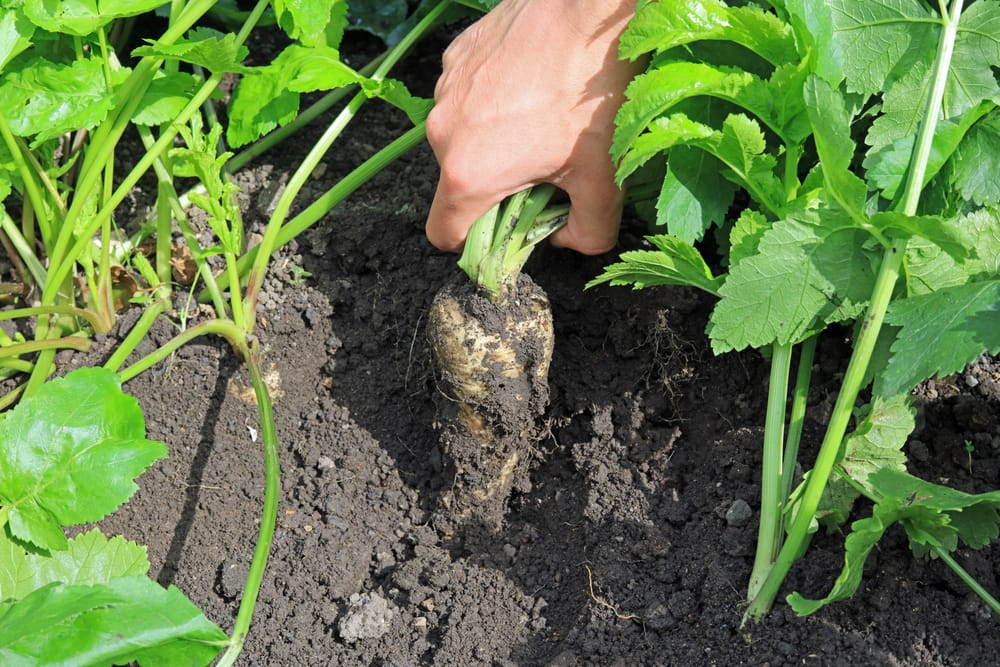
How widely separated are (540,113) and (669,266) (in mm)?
389

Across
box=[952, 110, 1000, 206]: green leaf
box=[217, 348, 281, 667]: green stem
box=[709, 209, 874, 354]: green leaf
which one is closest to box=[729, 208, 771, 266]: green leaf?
box=[709, 209, 874, 354]: green leaf

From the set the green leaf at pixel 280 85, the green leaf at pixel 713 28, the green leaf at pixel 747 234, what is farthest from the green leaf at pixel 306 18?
the green leaf at pixel 747 234

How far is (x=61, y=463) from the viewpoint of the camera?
1.61 m

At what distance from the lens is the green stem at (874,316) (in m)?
1.45

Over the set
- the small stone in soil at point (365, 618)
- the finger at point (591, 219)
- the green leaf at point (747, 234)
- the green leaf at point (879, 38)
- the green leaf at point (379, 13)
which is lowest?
the small stone in soil at point (365, 618)

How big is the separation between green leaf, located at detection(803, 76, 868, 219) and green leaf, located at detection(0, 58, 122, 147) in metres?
1.35

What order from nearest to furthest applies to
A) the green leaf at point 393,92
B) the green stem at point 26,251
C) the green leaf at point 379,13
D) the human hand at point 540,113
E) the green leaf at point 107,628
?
the green leaf at point 107,628 < the human hand at point 540,113 < the green leaf at point 393,92 < the green stem at point 26,251 < the green leaf at point 379,13

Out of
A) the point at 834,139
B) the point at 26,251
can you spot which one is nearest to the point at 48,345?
the point at 26,251

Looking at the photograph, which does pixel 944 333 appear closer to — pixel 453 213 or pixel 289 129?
pixel 453 213

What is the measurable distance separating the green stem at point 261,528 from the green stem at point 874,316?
2.89 feet

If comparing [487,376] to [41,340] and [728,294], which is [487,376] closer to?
[728,294]

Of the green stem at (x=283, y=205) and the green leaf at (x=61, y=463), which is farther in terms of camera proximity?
the green stem at (x=283, y=205)

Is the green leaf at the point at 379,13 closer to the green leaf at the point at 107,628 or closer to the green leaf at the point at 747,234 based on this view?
the green leaf at the point at 747,234

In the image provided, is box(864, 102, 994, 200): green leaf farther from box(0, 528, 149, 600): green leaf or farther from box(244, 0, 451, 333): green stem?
box(0, 528, 149, 600): green leaf
